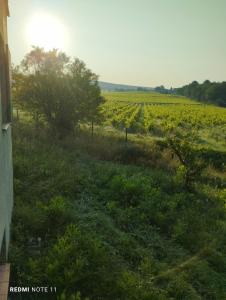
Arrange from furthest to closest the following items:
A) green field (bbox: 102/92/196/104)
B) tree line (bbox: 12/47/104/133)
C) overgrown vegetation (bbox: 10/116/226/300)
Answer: green field (bbox: 102/92/196/104) → tree line (bbox: 12/47/104/133) → overgrown vegetation (bbox: 10/116/226/300)

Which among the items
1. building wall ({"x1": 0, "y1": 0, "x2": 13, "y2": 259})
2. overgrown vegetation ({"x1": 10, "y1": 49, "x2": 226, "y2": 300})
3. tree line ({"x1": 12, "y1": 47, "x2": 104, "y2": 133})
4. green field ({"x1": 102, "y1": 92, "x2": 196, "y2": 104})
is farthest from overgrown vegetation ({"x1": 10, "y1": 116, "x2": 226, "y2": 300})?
green field ({"x1": 102, "y1": 92, "x2": 196, "y2": 104})

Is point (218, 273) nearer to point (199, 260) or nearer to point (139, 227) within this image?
point (199, 260)

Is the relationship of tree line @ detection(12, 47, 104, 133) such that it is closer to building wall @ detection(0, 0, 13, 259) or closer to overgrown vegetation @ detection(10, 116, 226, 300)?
overgrown vegetation @ detection(10, 116, 226, 300)

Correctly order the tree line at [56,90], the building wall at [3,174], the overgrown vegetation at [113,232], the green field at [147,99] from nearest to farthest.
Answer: the building wall at [3,174], the overgrown vegetation at [113,232], the tree line at [56,90], the green field at [147,99]

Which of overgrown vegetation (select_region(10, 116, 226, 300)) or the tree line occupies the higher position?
the tree line

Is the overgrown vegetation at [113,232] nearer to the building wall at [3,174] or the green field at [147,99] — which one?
the building wall at [3,174]

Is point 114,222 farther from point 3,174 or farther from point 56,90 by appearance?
point 56,90

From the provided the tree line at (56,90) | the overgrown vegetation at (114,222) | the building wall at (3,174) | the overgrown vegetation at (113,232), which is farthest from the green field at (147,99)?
the building wall at (3,174)

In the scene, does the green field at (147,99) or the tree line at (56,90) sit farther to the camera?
the green field at (147,99)

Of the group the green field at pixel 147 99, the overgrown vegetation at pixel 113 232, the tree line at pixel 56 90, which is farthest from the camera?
the green field at pixel 147 99

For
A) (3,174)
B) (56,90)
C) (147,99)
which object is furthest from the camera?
(147,99)

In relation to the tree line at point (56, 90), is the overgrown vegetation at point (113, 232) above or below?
below

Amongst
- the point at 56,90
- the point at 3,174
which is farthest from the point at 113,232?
the point at 56,90

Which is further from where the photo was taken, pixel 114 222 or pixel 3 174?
pixel 114 222
